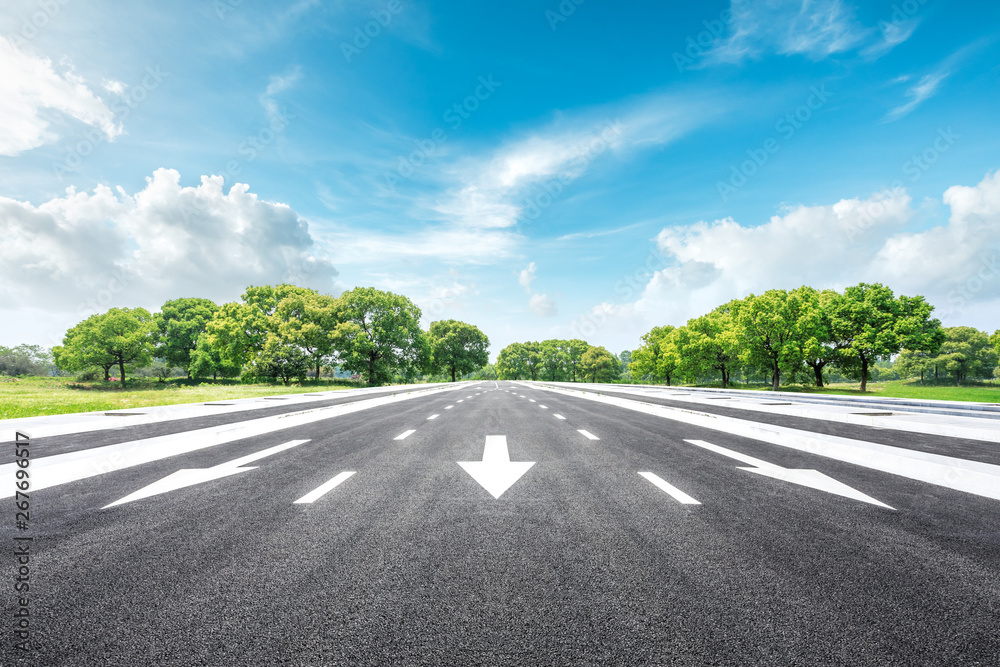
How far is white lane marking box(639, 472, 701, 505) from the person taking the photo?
15.8ft

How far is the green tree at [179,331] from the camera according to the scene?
230ft

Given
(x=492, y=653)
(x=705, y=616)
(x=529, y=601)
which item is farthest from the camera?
(x=529, y=601)

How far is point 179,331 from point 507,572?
3461 inches

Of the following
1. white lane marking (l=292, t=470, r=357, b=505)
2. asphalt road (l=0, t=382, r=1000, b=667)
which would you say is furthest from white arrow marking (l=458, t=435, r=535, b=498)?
white lane marking (l=292, t=470, r=357, b=505)

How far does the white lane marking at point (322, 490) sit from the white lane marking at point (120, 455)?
3630mm

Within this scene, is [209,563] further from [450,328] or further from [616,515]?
[450,328]

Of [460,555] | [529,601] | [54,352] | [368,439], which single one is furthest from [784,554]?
[54,352]

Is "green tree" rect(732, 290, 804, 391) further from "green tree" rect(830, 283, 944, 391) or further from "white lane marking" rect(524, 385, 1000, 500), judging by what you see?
"white lane marking" rect(524, 385, 1000, 500)

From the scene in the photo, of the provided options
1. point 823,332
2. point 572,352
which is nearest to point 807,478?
point 823,332

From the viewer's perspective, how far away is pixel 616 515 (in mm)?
4316

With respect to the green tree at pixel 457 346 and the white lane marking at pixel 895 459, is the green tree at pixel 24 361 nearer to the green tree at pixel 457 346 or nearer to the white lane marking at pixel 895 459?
the green tree at pixel 457 346

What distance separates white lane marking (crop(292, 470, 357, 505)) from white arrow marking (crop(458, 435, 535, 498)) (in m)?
1.81

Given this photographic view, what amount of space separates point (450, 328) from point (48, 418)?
95.3 meters

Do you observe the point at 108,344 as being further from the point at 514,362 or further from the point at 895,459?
the point at 514,362
